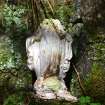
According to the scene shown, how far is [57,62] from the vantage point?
2.47 metres

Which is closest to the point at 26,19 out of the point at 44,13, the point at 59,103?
the point at 44,13

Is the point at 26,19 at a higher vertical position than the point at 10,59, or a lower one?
higher

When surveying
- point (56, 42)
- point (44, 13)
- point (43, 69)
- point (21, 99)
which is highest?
point (44, 13)

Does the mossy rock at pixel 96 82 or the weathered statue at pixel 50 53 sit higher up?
the weathered statue at pixel 50 53

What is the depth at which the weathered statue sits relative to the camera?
Answer: 2443 millimetres

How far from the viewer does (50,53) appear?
8.05ft

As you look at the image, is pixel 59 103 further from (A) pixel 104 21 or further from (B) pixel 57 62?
(A) pixel 104 21

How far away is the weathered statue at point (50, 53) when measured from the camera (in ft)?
8.02

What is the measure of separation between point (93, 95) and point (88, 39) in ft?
1.10

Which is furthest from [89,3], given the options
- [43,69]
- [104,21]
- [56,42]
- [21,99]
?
[21,99]

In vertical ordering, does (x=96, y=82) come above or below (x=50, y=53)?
below

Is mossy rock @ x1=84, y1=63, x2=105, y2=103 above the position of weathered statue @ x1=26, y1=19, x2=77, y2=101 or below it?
below

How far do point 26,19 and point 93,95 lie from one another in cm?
60

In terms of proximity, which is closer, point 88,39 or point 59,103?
point 59,103
